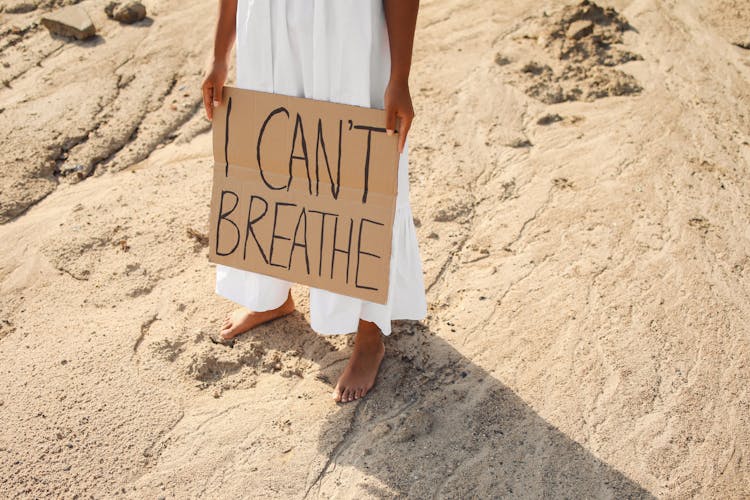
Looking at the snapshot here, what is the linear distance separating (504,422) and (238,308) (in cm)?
116

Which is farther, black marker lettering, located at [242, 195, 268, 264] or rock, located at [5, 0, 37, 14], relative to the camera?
rock, located at [5, 0, 37, 14]

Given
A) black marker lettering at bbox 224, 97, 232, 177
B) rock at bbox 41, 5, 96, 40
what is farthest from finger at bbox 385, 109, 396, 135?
rock at bbox 41, 5, 96, 40

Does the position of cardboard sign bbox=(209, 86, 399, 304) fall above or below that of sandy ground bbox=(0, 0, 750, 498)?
above

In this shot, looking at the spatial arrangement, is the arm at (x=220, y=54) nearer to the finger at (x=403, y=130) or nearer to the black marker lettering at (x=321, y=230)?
the black marker lettering at (x=321, y=230)

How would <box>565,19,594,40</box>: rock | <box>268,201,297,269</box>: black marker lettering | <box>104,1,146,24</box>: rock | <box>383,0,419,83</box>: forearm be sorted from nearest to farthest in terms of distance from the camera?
<box>383,0,419,83</box>: forearm, <box>268,201,297,269</box>: black marker lettering, <box>565,19,594,40</box>: rock, <box>104,1,146,24</box>: rock

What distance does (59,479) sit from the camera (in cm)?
227

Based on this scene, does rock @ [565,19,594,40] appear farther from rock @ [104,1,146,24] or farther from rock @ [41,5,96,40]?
rock @ [41,5,96,40]

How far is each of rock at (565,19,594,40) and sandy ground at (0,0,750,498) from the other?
0.01 meters

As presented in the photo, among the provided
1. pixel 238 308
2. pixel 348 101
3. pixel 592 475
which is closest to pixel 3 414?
pixel 238 308

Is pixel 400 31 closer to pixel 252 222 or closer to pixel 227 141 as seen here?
pixel 227 141

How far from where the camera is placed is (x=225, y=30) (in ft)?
7.47

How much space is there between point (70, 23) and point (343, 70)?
3103 millimetres

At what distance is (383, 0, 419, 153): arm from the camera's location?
6.35 feet

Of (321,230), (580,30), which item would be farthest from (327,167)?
(580,30)
